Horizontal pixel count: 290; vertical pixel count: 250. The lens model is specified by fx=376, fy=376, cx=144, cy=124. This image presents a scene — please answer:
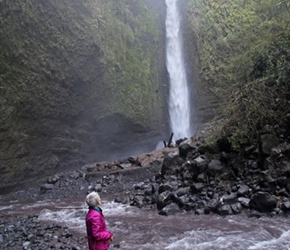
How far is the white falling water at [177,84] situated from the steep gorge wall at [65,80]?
861mm

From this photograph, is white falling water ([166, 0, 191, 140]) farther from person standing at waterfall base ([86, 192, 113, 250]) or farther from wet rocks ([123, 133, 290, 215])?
person standing at waterfall base ([86, 192, 113, 250])

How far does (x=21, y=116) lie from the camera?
47.1 ft

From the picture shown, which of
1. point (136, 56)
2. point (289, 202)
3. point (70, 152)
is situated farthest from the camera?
point (136, 56)

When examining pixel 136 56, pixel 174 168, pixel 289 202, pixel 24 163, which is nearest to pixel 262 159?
pixel 289 202

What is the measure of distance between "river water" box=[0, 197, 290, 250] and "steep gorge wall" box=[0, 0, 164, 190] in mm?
5937

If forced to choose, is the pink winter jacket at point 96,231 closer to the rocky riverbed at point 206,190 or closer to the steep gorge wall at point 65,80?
the rocky riverbed at point 206,190

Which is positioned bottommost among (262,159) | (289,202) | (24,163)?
(289,202)

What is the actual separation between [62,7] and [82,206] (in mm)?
9720

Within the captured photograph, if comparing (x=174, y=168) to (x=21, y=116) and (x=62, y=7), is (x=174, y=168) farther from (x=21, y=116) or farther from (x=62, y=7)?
(x=62, y=7)

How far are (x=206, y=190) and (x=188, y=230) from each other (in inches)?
74.1

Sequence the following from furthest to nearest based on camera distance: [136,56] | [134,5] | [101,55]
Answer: [134,5], [136,56], [101,55]

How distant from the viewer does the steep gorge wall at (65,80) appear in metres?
14.1

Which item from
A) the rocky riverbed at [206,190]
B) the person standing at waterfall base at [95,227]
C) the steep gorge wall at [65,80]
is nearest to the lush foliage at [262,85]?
the rocky riverbed at [206,190]

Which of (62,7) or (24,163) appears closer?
(24,163)
